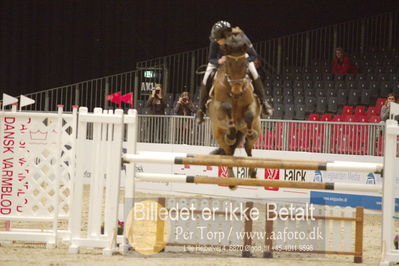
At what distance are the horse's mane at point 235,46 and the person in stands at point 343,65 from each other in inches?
320

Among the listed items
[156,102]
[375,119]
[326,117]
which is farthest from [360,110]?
[156,102]

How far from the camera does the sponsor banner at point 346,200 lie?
37.0ft

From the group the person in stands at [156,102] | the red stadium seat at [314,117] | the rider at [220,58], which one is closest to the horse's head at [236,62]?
the rider at [220,58]

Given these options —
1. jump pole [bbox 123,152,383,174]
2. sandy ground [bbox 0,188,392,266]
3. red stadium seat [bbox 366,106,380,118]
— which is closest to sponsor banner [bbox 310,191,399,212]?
red stadium seat [bbox 366,106,380,118]

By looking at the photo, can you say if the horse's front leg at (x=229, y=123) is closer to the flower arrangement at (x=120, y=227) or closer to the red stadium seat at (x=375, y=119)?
the flower arrangement at (x=120, y=227)

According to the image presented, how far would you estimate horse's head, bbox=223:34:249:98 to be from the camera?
20.4 feet

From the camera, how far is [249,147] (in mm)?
7246

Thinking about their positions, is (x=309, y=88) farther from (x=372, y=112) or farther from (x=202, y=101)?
(x=202, y=101)

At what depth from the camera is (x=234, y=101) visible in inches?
263

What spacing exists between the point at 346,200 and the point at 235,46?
617 centimetres

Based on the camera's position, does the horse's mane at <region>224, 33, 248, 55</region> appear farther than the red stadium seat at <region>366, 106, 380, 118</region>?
No

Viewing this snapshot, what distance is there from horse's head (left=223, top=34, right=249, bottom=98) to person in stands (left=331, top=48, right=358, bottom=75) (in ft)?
26.6

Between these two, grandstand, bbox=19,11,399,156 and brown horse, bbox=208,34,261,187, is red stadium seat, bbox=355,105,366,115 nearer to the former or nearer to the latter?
grandstand, bbox=19,11,399,156

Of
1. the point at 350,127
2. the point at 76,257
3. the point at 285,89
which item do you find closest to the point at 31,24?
the point at 285,89
